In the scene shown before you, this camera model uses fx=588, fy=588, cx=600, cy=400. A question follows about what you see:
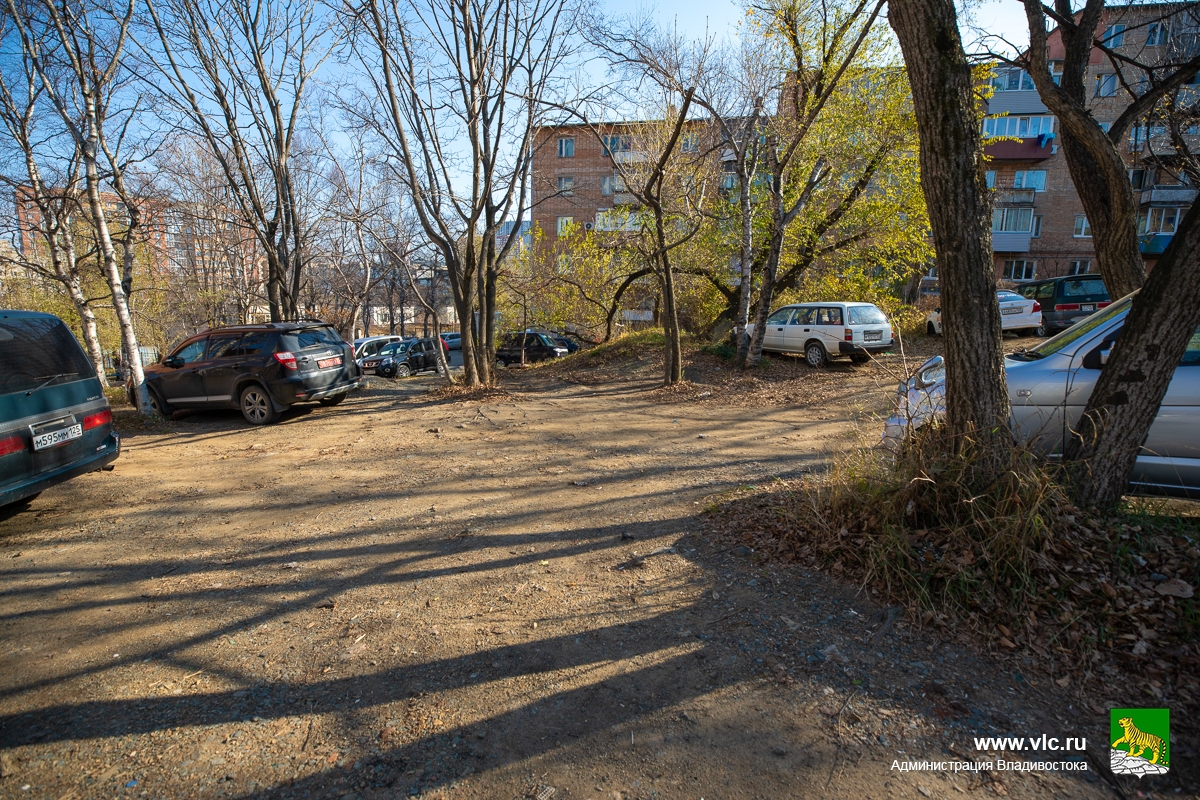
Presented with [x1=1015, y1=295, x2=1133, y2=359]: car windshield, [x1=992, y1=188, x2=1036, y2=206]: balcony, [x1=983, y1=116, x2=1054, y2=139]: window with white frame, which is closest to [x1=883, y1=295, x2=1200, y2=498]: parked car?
[x1=1015, y1=295, x2=1133, y2=359]: car windshield

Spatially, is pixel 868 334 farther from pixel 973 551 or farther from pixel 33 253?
pixel 33 253

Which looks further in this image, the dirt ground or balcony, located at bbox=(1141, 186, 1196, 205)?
balcony, located at bbox=(1141, 186, 1196, 205)

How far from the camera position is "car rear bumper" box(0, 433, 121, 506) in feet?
16.1

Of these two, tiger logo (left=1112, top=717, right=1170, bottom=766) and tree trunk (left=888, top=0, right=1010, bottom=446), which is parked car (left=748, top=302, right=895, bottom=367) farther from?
tiger logo (left=1112, top=717, right=1170, bottom=766)

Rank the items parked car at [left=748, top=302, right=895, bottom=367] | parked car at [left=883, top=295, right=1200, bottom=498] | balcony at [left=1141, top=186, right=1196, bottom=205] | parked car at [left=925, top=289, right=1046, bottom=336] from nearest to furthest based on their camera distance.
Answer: parked car at [left=883, top=295, right=1200, bottom=498] → parked car at [left=748, top=302, right=895, bottom=367] → parked car at [left=925, top=289, right=1046, bottom=336] → balcony at [left=1141, top=186, right=1196, bottom=205]

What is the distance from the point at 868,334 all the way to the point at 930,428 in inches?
439

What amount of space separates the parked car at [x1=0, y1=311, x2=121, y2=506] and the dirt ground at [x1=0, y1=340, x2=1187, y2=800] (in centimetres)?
52

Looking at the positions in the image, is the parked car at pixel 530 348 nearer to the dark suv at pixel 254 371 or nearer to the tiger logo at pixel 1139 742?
the dark suv at pixel 254 371

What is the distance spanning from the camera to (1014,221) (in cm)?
3600

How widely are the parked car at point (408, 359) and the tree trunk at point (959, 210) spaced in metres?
20.1

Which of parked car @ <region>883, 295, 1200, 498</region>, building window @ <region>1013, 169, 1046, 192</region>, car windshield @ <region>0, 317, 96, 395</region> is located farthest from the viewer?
building window @ <region>1013, 169, 1046, 192</region>

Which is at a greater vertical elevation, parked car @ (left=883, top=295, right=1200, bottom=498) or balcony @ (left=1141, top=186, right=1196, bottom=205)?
balcony @ (left=1141, top=186, right=1196, bottom=205)

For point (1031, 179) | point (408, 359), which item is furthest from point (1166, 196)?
point (408, 359)

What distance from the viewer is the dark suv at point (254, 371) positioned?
10016 millimetres
